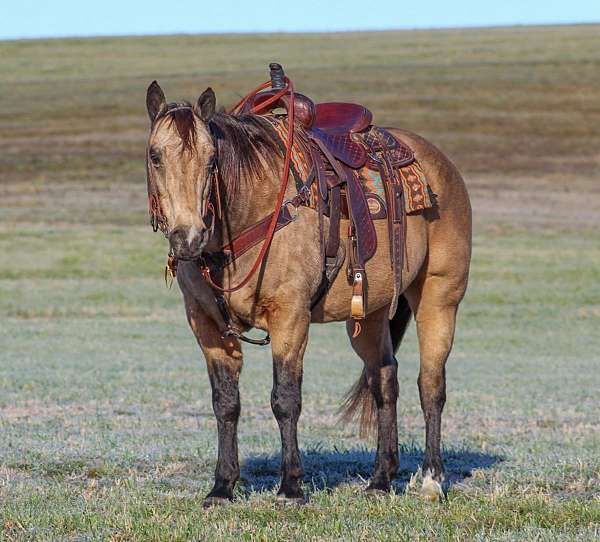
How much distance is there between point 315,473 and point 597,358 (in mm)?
10376

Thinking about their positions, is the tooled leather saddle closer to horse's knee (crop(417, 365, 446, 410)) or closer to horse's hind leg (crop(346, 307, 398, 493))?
horse's hind leg (crop(346, 307, 398, 493))

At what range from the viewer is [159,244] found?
92.2ft

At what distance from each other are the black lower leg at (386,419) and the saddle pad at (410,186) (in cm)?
105

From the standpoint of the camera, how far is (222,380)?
6.20m

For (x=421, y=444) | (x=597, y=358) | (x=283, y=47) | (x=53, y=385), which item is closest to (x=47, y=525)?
(x=421, y=444)

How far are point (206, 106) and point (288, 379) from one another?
1.46m

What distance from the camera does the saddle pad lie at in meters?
6.70

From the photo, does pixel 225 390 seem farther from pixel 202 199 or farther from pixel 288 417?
pixel 202 199

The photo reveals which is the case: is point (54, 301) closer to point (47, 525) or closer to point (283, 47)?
point (47, 525)

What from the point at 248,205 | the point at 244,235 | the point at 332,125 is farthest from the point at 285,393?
the point at 332,125

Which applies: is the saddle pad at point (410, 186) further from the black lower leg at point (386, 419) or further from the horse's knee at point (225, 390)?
the horse's knee at point (225, 390)

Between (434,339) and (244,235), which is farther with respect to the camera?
(434,339)

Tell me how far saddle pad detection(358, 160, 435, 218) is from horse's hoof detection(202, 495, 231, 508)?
1.91 meters

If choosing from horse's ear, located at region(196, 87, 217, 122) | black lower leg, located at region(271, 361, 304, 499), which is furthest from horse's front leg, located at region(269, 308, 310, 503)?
horse's ear, located at region(196, 87, 217, 122)
